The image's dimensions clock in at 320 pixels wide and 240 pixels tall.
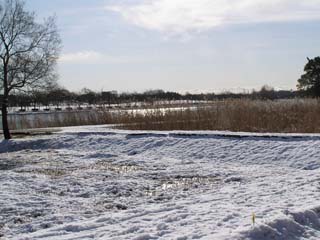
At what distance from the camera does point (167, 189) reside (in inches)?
356

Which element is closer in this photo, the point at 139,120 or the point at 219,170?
the point at 219,170

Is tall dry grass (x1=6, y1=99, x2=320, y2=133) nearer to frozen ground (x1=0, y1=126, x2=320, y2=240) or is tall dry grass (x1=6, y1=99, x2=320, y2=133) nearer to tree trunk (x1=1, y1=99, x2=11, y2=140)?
frozen ground (x1=0, y1=126, x2=320, y2=240)

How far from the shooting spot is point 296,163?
11188 mm

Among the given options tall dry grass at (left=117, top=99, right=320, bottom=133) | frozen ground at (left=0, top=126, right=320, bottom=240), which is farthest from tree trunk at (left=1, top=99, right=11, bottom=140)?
frozen ground at (left=0, top=126, right=320, bottom=240)

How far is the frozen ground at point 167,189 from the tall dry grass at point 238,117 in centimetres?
390

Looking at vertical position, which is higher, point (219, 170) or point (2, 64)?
point (2, 64)

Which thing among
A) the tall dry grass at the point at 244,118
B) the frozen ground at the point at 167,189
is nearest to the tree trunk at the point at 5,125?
the tall dry grass at the point at 244,118

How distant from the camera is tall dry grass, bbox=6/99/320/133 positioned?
59.0 ft

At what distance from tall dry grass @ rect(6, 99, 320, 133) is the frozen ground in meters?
3.90

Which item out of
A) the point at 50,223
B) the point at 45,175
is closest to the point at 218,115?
the point at 45,175

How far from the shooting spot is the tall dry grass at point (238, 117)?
18.0 meters

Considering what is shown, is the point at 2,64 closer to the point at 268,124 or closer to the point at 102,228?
the point at 268,124

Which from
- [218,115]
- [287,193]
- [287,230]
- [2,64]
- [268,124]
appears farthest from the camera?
[2,64]

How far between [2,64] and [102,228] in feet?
56.6
